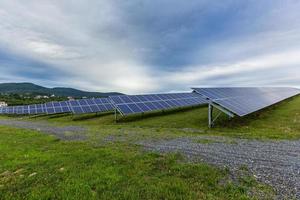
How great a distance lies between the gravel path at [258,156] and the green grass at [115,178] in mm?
668

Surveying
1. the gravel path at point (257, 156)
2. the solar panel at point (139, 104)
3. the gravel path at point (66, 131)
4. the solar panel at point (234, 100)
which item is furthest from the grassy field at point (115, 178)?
the solar panel at point (139, 104)

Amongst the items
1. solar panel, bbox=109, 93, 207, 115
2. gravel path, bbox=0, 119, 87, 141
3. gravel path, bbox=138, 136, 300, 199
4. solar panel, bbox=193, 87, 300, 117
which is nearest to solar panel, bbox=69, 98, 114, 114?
solar panel, bbox=109, 93, 207, 115

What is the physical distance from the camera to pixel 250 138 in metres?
14.6

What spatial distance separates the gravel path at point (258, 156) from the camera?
276 inches

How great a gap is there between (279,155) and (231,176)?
4.10 m

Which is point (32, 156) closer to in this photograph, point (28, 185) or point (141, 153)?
point (28, 185)

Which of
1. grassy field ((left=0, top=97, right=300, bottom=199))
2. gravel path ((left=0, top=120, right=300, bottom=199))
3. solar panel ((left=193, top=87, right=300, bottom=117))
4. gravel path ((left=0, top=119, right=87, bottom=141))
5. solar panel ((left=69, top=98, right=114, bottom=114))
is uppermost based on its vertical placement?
solar panel ((left=193, top=87, right=300, bottom=117))

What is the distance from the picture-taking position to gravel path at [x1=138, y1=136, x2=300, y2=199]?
23.0ft

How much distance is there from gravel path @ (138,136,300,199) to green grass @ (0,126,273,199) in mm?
668

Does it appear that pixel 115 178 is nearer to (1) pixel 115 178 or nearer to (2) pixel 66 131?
(1) pixel 115 178

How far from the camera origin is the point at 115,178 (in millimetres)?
7328

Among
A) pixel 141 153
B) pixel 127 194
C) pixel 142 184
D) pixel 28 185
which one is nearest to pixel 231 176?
pixel 142 184

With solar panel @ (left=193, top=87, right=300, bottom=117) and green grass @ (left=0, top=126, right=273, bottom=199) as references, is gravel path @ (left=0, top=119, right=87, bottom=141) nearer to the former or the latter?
green grass @ (left=0, top=126, right=273, bottom=199)

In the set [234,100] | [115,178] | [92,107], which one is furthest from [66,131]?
[234,100]
